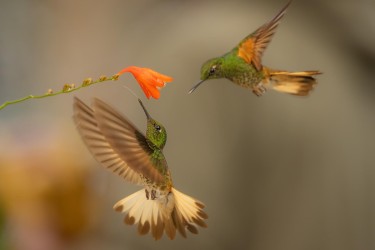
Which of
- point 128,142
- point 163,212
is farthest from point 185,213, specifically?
point 128,142

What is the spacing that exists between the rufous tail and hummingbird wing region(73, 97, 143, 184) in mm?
→ 37

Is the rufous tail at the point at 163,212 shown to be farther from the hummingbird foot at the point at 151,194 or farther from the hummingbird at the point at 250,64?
the hummingbird at the point at 250,64

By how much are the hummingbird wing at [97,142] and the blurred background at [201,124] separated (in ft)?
0.70

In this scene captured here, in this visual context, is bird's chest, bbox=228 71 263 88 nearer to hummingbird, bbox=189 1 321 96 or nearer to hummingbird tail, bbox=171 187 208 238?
hummingbird, bbox=189 1 321 96

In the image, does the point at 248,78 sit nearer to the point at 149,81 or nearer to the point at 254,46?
the point at 254,46

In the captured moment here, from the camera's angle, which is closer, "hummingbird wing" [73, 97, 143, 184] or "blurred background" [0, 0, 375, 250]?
"hummingbird wing" [73, 97, 143, 184]

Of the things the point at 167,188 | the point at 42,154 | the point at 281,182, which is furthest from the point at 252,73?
the point at 42,154

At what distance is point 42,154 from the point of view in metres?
0.93

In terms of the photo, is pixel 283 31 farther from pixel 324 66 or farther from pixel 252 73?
pixel 252 73

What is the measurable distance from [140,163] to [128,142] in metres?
0.03

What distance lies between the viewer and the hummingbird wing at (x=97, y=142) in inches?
25.3

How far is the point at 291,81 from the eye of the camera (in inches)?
29.4

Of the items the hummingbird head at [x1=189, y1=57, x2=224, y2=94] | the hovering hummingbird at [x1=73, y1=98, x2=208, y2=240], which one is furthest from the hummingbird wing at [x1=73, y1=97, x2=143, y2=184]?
the hummingbird head at [x1=189, y1=57, x2=224, y2=94]

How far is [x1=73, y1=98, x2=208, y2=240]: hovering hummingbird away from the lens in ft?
2.05
